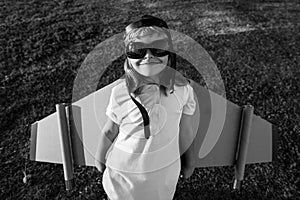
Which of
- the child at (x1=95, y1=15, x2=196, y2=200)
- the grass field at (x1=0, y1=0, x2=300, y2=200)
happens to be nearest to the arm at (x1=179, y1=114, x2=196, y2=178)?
the child at (x1=95, y1=15, x2=196, y2=200)

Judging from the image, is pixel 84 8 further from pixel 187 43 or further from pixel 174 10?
pixel 187 43

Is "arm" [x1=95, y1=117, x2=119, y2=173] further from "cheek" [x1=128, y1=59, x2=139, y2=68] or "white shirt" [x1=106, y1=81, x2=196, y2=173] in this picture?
"cheek" [x1=128, y1=59, x2=139, y2=68]

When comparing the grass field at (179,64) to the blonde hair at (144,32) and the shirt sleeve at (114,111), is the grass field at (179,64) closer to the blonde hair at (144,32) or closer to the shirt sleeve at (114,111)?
the shirt sleeve at (114,111)

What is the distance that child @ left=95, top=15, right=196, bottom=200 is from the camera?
55.5 inches

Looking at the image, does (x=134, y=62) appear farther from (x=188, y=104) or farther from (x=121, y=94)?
(x=188, y=104)

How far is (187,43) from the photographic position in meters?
3.85

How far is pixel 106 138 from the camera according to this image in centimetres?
161

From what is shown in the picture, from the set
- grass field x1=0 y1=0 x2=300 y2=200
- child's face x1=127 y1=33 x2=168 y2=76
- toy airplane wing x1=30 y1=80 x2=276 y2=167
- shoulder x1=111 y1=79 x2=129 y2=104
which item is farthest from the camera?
grass field x1=0 y1=0 x2=300 y2=200

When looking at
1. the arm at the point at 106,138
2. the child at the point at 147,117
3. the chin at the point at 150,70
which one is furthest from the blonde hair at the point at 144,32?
the arm at the point at 106,138

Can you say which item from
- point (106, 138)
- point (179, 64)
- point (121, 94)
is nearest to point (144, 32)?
point (121, 94)

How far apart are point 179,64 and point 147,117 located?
2.23m

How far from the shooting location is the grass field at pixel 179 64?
8.37ft

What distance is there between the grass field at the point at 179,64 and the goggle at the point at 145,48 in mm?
1305

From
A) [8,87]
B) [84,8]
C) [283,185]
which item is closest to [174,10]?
[84,8]
